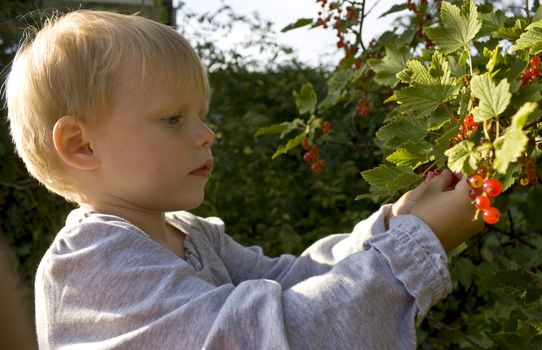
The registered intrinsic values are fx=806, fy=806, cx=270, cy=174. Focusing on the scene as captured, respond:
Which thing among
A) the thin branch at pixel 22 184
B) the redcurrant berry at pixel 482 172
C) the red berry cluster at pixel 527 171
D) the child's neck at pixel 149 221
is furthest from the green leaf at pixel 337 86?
the thin branch at pixel 22 184

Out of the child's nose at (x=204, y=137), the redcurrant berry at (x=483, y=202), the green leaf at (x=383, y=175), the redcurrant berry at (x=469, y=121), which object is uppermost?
the redcurrant berry at (x=469, y=121)

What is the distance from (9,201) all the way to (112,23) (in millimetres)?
2049

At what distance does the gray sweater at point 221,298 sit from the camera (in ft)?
3.78

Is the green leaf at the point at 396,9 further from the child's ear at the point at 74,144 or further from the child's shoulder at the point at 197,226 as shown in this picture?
the child's ear at the point at 74,144

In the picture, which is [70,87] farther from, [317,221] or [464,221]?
[317,221]

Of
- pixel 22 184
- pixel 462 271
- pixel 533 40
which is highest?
pixel 533 40

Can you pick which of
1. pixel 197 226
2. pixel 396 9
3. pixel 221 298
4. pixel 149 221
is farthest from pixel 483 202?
pixel 396 9

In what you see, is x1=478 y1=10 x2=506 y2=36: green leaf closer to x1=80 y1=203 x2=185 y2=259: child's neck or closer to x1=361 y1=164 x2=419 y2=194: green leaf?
x1=361 y1=164 x2=419 y2=194: green leaf

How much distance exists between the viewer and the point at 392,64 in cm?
156

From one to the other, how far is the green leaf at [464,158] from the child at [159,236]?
0.29 m

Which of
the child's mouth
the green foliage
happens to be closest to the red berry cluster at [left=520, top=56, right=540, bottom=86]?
the green foliage

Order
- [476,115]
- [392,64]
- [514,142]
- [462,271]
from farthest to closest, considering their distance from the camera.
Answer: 1. [462,271]
2. [392,64]
3. [476,115]
4. [514,142]

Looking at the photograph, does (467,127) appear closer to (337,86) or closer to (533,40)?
(533,40)

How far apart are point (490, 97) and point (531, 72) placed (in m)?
0.23
